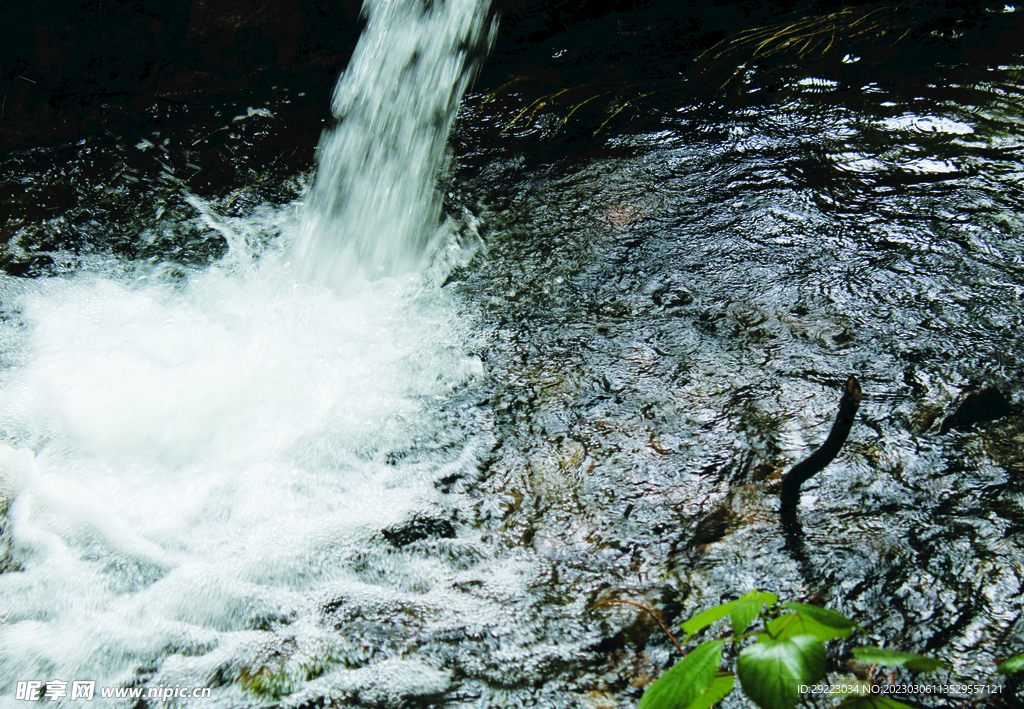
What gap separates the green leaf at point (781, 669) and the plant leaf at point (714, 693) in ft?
0.22

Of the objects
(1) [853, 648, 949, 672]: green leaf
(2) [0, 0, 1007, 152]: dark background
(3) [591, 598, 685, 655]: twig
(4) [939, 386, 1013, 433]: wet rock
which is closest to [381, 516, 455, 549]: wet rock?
(3) [591, 598, 685, 655]: twig

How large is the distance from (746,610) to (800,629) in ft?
0.23

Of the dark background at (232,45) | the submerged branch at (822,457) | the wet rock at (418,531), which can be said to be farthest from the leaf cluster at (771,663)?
the dark background at (232,45)

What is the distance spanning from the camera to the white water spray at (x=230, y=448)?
5.35 ft

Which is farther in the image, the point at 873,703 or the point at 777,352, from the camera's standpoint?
the point at 777,352

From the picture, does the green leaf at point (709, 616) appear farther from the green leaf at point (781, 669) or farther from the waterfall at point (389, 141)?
the waterfall at point (389, 141)

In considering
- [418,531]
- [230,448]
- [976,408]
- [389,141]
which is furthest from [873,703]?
[389,141]

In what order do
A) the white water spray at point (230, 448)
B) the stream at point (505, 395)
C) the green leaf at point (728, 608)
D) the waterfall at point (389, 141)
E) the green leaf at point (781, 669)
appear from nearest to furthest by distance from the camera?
the green leaf at point (781, 669) → the green leaf at point (728, 608) → the stream at point (505, 395) → the white water spray at point (230, 448) → the waterfall at point (389, 141)

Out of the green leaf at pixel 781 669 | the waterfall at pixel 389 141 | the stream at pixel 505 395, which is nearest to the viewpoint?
the green leaf at pixel 781 669

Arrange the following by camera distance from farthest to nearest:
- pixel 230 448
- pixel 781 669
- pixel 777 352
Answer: pixel 230 448, pixel 777 352, pixel 781 669

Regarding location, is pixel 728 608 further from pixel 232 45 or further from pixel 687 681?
pixel 232 45

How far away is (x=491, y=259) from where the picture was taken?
2818mm

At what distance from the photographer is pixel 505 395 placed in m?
2.17

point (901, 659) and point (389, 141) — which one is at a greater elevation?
point (389, 141)
